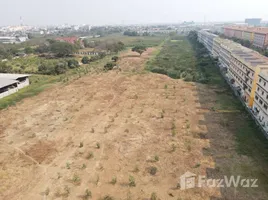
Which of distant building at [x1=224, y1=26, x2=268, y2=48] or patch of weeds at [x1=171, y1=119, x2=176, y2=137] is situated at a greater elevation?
distant building at [x1=224, y1=26, x2=268, y2=48]

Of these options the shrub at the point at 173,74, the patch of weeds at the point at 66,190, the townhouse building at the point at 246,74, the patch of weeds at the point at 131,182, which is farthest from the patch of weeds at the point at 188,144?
the shrub at the point at 173,74

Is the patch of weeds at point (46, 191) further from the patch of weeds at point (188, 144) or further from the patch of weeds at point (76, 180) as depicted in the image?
the patch of weeds at point (188, 144)

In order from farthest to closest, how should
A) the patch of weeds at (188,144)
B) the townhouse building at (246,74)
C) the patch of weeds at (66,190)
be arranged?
the townhouse building at (246,74) → the patch of weeds at (188,144) → the patch of weeds at (66,190)

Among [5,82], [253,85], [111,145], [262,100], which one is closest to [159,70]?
[253,85]

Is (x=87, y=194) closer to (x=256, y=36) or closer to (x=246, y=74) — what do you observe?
(x=246, y=74)

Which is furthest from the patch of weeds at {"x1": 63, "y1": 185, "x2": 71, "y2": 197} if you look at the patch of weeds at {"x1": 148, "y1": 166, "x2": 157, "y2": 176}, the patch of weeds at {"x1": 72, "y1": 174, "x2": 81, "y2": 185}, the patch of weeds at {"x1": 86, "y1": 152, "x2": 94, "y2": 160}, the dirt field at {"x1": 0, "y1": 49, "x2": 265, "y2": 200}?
the patch of weeds at {"x1": 148, "y1": 166, "x2": 157, "y2": 176}

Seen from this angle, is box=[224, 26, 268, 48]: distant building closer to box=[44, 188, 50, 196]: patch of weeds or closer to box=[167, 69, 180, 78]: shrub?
box=[167, 69, 180, 78]: shrub
